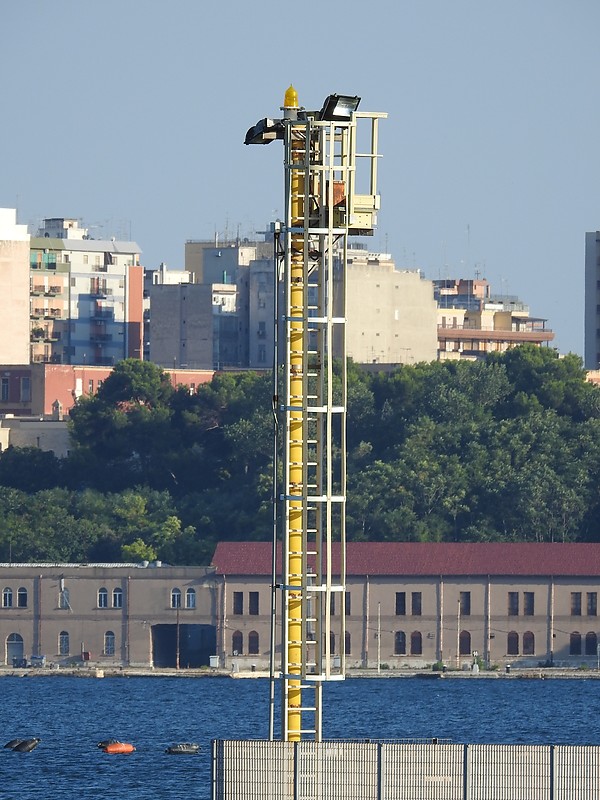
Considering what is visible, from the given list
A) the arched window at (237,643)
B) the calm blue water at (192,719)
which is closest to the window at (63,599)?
the calm blue water at (192,719)

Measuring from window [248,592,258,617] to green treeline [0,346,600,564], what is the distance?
10.8 metres

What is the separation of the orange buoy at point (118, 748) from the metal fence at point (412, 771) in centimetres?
5676

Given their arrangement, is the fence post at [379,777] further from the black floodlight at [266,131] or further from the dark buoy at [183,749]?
the dark buoy at [183,749]

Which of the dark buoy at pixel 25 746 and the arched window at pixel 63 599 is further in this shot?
the arched window at pixel 63 599

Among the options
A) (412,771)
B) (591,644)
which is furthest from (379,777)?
(591,644)

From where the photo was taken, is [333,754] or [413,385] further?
[413,385]

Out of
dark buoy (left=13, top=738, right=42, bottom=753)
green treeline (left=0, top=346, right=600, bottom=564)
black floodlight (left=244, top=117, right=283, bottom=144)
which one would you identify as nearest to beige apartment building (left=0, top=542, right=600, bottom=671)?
green treeline (left=0, top=346, right=600, bottom=564)

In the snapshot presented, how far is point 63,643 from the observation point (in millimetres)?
156000

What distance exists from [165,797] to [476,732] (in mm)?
30722

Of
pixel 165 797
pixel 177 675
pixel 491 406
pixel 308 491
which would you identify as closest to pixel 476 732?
pixel 165 797

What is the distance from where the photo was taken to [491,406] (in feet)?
628

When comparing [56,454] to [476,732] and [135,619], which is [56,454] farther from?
[476,732]

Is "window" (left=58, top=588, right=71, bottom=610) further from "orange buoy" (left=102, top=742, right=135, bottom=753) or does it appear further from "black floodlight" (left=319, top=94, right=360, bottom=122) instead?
"black floodlight" (left=319, top=94, right=360, bottom=122)

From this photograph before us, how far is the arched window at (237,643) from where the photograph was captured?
154m
